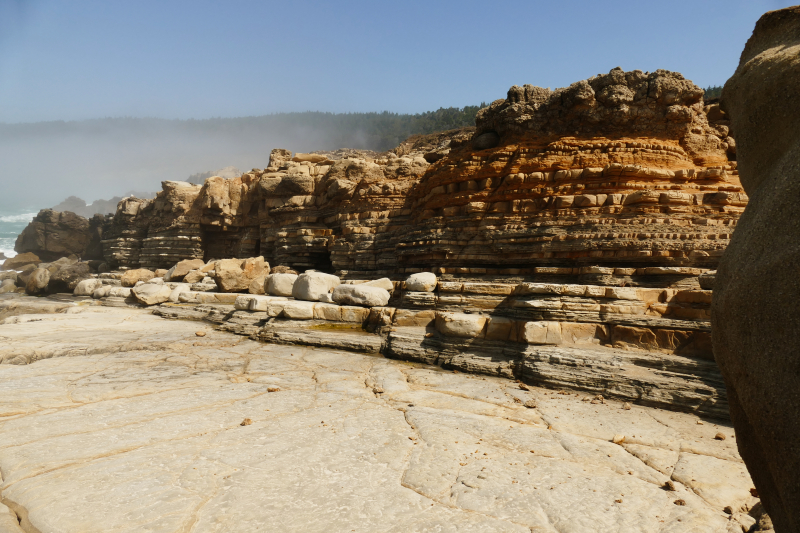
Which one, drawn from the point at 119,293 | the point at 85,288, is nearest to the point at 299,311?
the point at 119,293

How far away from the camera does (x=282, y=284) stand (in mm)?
10039

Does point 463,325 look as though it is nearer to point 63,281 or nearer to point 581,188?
point 581,188

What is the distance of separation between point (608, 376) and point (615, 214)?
4.26 metres

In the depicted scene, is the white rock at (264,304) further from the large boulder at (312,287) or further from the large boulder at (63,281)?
the large boulder at (63,281)

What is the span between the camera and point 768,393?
3.76 ft

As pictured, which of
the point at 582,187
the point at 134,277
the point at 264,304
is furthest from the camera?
the point at 134,277

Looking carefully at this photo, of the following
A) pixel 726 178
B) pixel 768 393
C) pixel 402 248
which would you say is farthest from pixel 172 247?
pixel 768 393

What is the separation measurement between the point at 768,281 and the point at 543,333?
4.91 m

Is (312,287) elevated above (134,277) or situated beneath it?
elevated above

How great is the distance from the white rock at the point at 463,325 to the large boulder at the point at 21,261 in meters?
32.6

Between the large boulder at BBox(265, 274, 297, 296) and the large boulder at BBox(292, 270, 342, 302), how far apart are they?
0.96m

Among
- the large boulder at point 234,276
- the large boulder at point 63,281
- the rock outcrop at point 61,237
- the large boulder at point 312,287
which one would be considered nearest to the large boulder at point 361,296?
the large boulder at point 312,287

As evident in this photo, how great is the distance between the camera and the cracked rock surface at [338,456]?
238cm

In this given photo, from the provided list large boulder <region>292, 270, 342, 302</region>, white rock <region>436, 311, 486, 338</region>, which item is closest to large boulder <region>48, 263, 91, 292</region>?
large boulder <region>292, 270, 342, 302</region>
